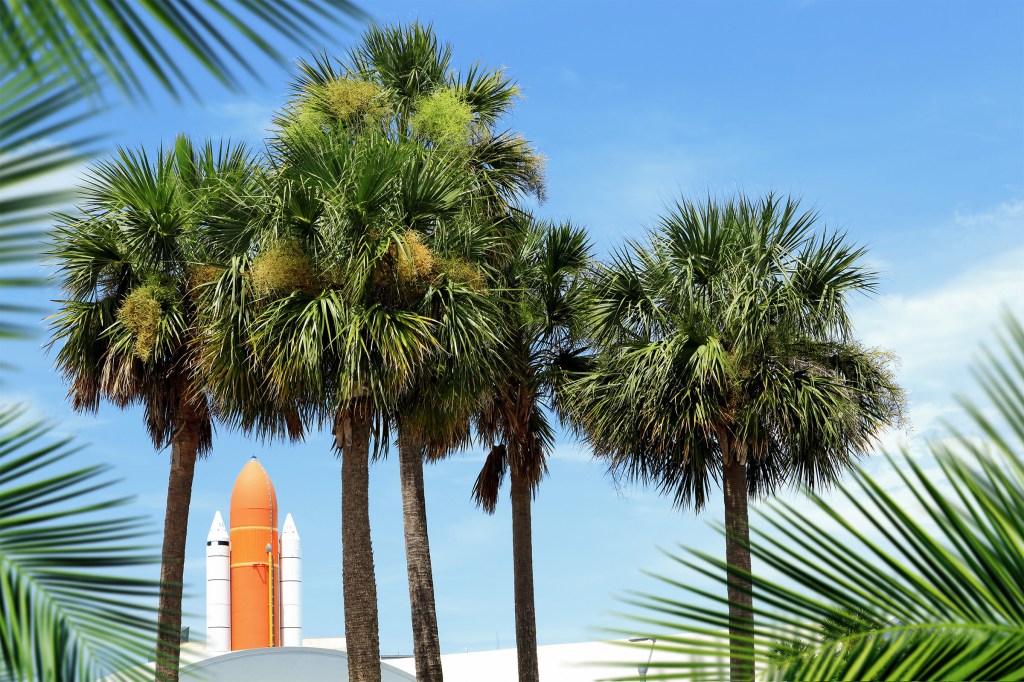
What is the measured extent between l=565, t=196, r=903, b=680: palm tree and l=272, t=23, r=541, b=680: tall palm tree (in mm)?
2824

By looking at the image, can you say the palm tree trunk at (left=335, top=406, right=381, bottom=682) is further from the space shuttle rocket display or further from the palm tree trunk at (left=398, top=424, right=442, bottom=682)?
the space shuttle rocket display

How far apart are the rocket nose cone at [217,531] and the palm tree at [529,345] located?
112ft

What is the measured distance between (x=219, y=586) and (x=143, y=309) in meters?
36.9

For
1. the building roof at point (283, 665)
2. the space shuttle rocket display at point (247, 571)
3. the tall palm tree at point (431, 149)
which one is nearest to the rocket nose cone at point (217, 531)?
the space shuttle rocket display at point (247, 571)

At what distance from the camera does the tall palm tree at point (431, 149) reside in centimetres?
1959

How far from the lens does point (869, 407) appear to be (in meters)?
20.8

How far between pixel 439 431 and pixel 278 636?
39.2m

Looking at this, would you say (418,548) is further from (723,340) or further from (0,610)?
(0,610)

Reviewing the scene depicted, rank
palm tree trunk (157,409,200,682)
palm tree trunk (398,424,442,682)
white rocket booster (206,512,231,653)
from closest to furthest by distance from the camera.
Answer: palm tree trunk (157,409,200,682), palm tree trunk (398,424,442,682), white rocket booster (206,512,231,653)

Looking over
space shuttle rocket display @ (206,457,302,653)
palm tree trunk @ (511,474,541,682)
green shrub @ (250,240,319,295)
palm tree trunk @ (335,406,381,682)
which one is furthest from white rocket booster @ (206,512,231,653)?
green shrub @ (250,240,319,295)

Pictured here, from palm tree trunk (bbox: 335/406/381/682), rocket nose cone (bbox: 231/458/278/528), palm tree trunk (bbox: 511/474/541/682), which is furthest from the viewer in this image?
rocket nose cone (bbox: 231/458/278/528)

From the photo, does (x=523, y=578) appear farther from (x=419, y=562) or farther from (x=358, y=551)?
(x=358, y=551)

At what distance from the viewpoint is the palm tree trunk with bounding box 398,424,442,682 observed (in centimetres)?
2164

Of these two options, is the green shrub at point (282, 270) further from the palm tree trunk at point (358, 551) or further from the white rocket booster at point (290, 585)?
the white rocket booster at point (290, 585)
